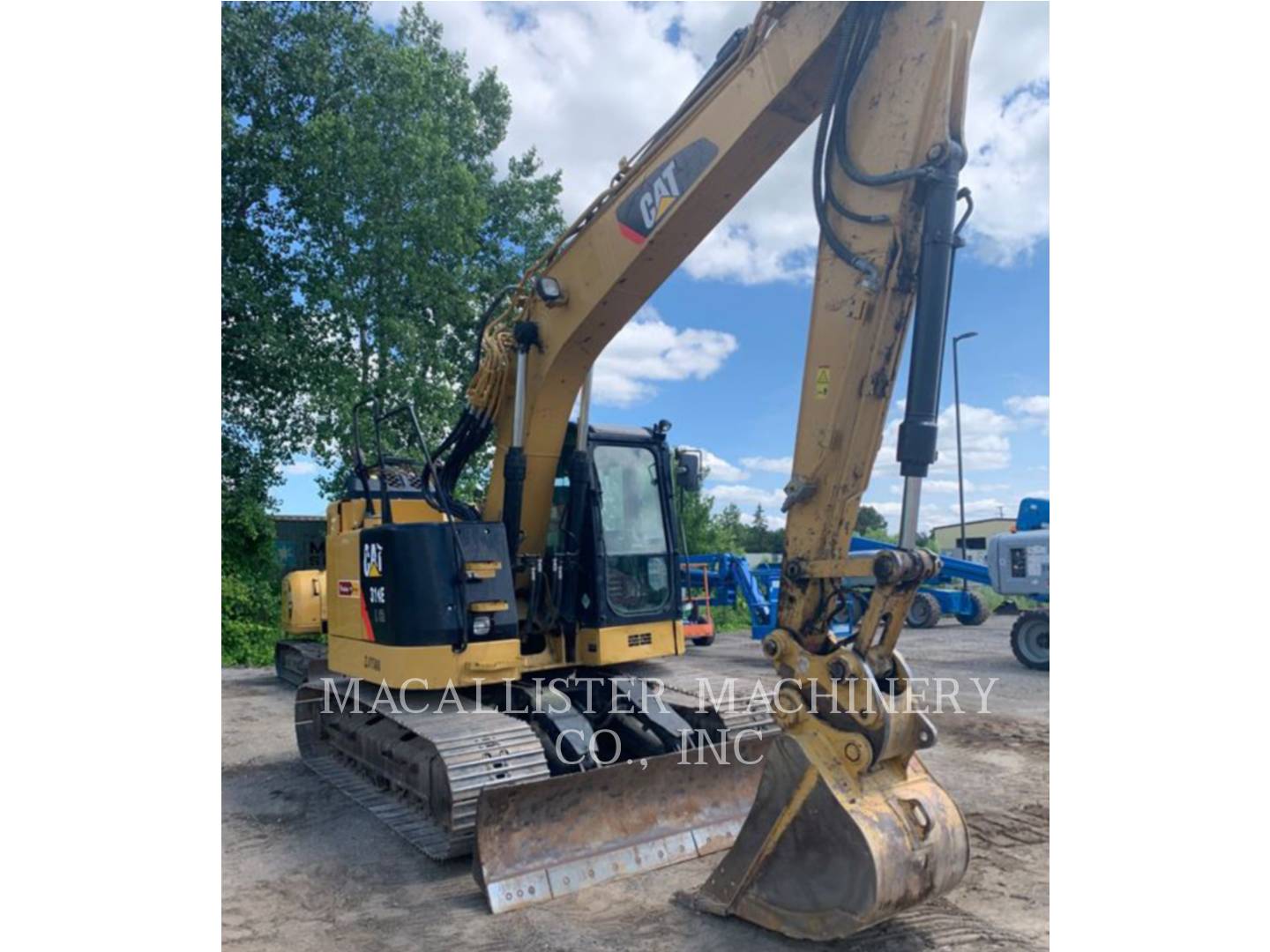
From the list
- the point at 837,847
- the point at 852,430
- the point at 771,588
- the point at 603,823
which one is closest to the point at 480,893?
the point at 603,823

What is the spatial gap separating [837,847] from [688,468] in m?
3.19

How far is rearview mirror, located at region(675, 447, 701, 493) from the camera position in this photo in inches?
245

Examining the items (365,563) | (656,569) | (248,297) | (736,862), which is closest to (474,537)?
(365,563)

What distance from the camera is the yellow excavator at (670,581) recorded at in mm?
3482

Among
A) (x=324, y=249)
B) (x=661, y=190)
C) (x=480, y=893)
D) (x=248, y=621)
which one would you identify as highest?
(x=324, y=249)

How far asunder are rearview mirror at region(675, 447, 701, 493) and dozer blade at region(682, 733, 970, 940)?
2729mm

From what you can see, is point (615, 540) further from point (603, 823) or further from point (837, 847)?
point (837, 847)

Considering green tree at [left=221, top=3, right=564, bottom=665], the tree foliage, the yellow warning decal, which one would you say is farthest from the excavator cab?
the tree foliage

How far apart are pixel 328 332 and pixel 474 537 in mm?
10562

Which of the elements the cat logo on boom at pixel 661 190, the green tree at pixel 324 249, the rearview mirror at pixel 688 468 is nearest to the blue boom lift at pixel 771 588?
the green tree at pixel 324 249

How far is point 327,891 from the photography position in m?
4.40

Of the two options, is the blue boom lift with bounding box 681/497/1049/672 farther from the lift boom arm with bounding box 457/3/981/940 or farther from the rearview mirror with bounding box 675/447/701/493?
the lift boom arm with bounding box 457/3/981/940

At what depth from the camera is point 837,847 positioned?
11.2 ft

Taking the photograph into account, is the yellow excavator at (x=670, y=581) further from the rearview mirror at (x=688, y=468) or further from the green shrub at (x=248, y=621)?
the green shrub at (x=248, y=621)
